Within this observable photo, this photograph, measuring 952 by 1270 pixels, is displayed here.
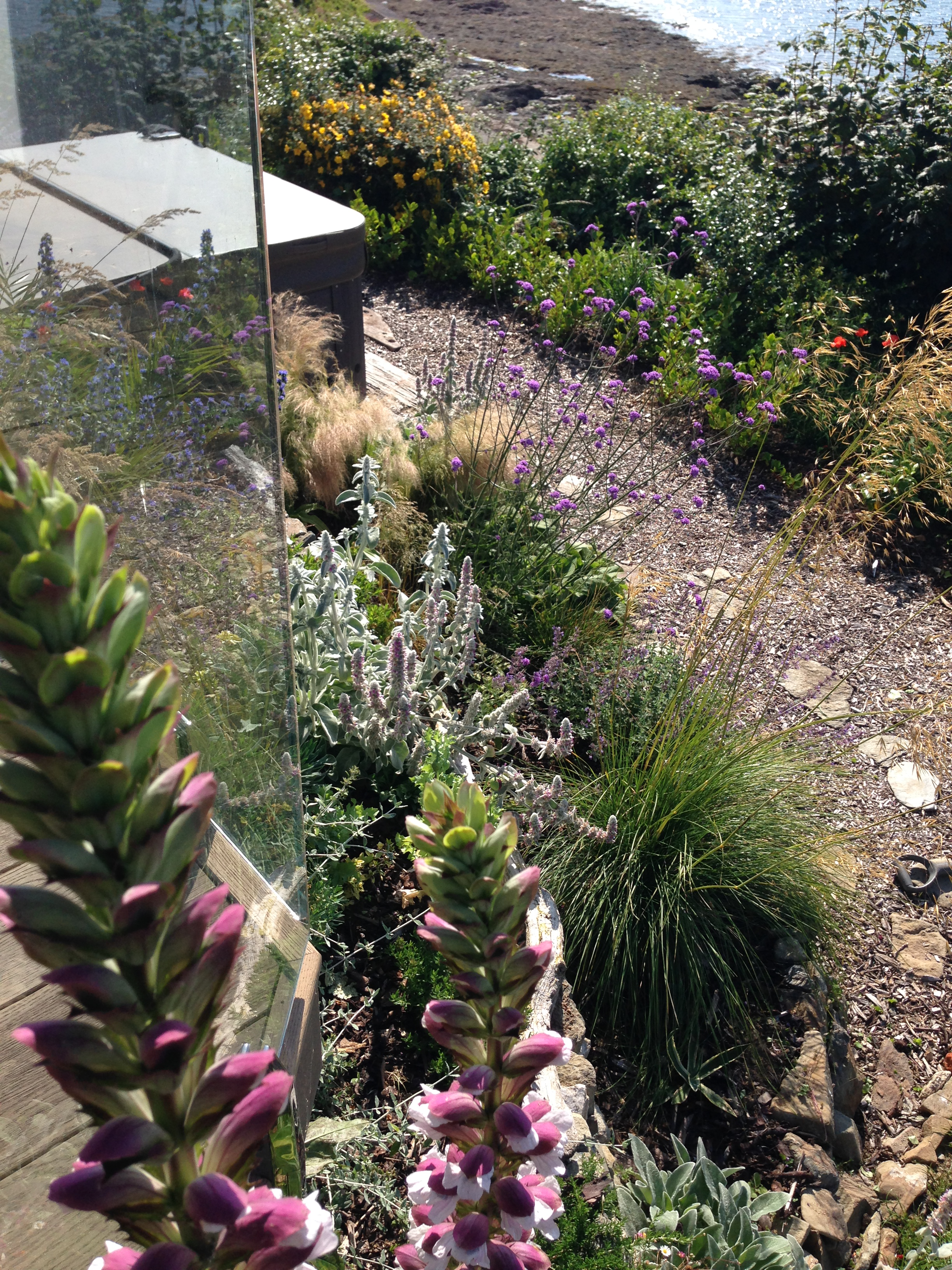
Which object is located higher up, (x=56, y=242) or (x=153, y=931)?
(x=56, y=242)

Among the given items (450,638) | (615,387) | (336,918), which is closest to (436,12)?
(615,387)

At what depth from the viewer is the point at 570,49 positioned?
13.2m

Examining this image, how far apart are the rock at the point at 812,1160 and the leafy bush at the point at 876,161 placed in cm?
561

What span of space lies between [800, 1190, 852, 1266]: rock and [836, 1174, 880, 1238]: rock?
0.08m

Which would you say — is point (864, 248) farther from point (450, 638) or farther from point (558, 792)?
point (558, 792)

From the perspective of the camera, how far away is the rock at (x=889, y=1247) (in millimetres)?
2650

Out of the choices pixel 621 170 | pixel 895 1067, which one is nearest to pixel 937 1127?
pixel 895 1067

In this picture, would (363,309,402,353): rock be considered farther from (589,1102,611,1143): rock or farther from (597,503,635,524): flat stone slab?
(589,1102,611,1143): rock

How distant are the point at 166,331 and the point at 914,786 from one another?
4.05m

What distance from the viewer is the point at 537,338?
717 cm

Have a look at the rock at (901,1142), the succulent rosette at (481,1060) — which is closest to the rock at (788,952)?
the rock at (901,1142)

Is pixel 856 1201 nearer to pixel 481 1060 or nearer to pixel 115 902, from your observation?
pixel 481 1060

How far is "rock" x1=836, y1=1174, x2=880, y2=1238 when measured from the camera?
273cm

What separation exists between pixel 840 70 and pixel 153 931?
8.48 metres
